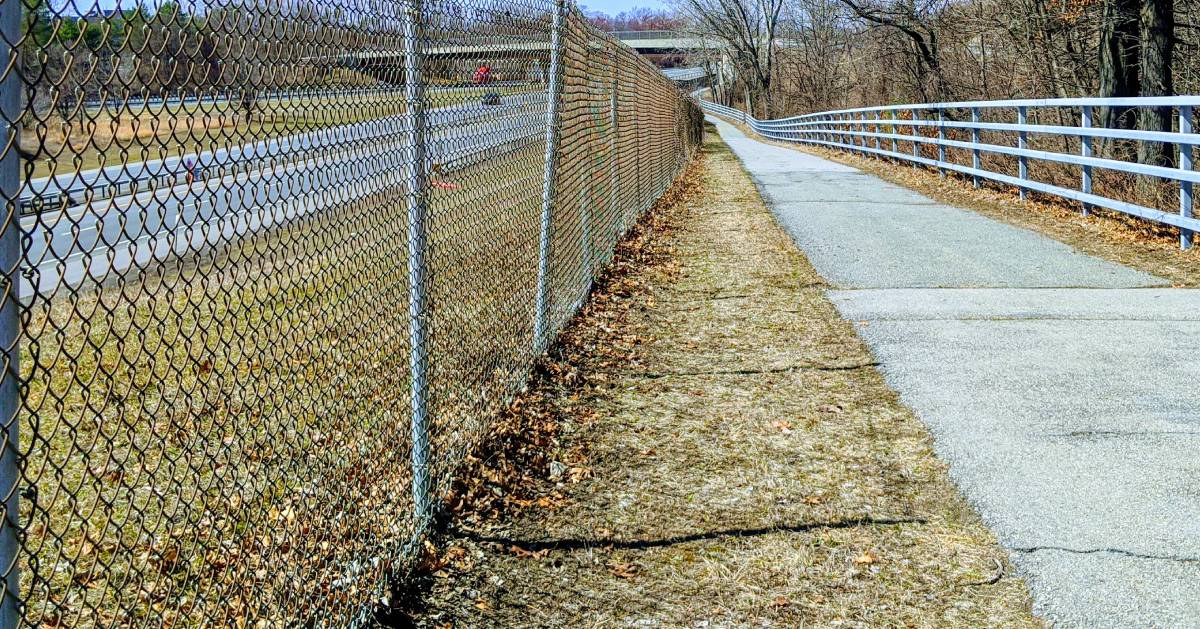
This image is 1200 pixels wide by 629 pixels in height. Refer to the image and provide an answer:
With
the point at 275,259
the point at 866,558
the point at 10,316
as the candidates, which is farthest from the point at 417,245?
the point at 10,316

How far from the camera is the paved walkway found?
388 centimetres

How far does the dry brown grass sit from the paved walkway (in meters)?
0.18

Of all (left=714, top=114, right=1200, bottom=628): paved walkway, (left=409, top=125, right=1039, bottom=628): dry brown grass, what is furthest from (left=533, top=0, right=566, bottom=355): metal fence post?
(left=714, top=114, right=1200, bottom=628): paved walkway

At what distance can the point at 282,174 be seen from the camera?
324 centimetres

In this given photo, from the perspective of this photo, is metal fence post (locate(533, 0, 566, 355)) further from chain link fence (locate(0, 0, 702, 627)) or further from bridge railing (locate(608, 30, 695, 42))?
bridge railing (locate(608, 30, 695, 42))

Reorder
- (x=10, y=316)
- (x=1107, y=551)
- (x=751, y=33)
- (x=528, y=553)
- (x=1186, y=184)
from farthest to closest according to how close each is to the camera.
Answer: (x=751, y=33) → (x=1186, y=184) → (x=528, y=553) → (x=1107, y=551) → (x=10, y=316)

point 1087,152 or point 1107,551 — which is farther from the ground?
point 1087,152

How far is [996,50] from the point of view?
23.2m

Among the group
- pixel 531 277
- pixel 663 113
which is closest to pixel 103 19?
pixel 531 277

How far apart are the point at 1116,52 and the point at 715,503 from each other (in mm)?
12507

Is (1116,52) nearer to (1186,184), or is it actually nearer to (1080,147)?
(1080,147)

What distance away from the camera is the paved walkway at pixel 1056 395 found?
388 cm

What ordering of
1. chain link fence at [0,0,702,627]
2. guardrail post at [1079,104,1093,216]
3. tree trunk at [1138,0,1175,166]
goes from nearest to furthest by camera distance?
1. chain link fence at [0,0,702,627]
2. guardrail post at [1079,104,1093,216]
3. tree trunk at [1138,0,1175,166]

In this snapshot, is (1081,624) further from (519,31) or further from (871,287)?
(871,287)
